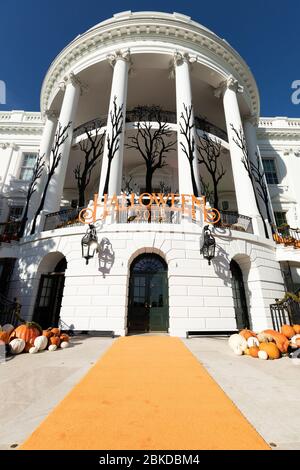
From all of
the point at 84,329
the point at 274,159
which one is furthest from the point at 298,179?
the point at 84,329

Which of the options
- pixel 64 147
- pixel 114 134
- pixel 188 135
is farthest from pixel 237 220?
pixel 64 147

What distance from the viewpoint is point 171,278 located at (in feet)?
29.2

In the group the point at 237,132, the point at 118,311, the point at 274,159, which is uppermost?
the point at 274,159

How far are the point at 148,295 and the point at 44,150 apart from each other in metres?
14.2

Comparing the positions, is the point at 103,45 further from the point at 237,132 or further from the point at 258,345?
the point at 258,345

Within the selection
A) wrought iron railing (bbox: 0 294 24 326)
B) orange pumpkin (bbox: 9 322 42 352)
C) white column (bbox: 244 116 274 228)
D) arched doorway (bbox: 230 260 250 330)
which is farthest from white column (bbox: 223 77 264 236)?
wrought iron railing (bbox: 0 294 24 326)

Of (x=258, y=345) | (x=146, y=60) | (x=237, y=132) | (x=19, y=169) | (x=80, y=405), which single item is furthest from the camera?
(x=19, y=169)

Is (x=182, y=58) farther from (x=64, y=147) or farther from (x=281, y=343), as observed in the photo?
(x=281, y=343)

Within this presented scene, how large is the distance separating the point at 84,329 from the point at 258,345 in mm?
6310

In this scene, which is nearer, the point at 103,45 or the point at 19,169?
the point at 103,45

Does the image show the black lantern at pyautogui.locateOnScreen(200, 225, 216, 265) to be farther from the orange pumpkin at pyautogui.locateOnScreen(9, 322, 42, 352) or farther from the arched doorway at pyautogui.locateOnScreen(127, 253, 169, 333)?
the orange pumpkin at pyautogui.locateOnScreen(9, 322, 42, 352)

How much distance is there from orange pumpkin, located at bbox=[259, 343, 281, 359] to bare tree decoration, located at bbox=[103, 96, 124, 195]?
957cm

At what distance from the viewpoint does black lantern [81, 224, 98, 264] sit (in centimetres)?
910

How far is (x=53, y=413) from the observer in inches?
86.3
